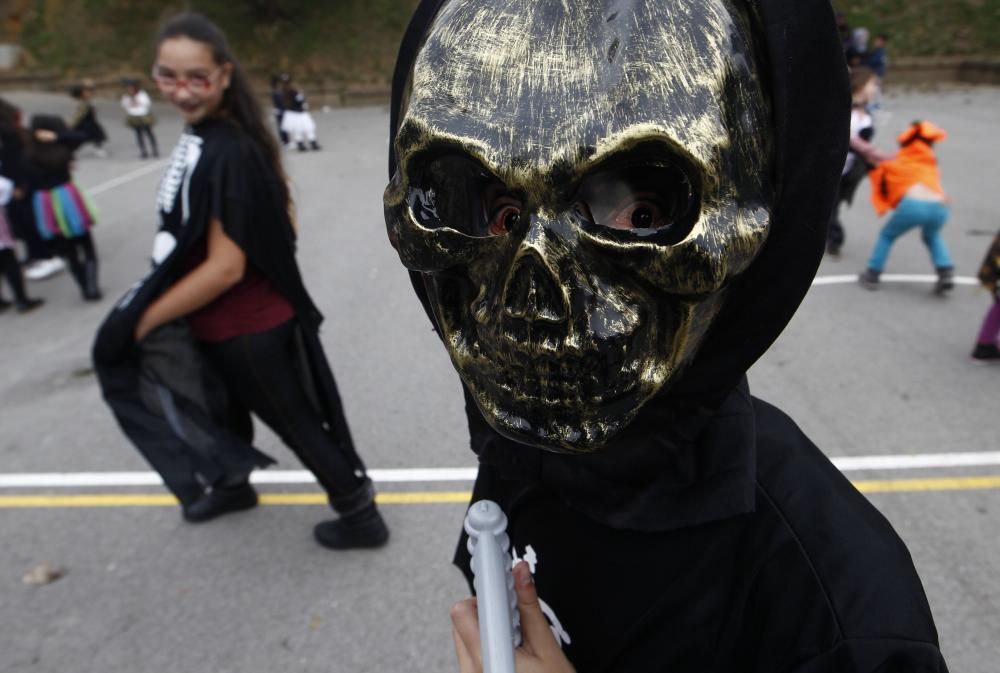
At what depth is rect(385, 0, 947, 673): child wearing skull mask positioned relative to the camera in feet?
2.21

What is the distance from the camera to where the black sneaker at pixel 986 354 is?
4168 millimetres

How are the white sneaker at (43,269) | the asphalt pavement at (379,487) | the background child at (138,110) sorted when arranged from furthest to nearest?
1. the background child at (138,110)
2. the white sneaker at (43,269)
3. the asphalt pavement at (379,487)

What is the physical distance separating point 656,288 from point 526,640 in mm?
511

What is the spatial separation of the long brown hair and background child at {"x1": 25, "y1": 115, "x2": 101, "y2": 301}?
397cm

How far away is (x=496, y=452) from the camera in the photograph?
1.05 metres

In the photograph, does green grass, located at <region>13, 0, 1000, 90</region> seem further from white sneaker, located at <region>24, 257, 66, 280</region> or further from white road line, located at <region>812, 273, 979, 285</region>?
white road line, located at <region>812, 273, 979, 285</region>

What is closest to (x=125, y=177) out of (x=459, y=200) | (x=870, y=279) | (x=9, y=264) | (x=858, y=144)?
(x=9, y=264)

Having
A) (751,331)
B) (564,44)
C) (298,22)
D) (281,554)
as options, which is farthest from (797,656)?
(298,22)

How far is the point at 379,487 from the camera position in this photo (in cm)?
341

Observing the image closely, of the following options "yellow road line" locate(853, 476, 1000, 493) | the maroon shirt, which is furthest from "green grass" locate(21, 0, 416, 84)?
"yellow road line" locate(853, 476, 1000, 493)

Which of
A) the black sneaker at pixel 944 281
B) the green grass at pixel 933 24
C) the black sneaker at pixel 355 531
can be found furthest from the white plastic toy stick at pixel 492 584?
the green grass at pixel 933 24

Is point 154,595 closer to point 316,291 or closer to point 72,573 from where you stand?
point 72,573

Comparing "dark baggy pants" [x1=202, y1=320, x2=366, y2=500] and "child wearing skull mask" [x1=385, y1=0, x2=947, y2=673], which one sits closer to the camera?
"child wearing skull mask" [x1=385, y1=0, x2=947, y2=673]

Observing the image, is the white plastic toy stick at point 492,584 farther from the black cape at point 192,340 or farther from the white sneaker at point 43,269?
the white sneaker at point 43,269
